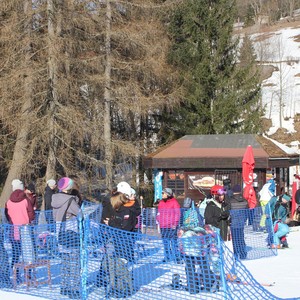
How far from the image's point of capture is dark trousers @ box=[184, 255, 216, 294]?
7234 mm

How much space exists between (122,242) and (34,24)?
1629 cm

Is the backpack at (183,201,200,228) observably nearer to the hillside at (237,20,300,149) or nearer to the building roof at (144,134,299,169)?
the building roof at (144,134,299,169)

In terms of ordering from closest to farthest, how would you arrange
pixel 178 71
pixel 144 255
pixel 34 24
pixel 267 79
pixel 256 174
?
1. pixel 144 255
2. pixel 256 174
3. pixel 34 24
4. pixel 178 71
5. pixel 267 79

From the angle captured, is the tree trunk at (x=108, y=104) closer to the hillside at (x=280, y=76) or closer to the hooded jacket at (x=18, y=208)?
the hooded jacket at (x=18, y=208)

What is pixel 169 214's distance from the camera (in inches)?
448

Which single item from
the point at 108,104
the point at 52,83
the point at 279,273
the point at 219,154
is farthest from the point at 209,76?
the point at 279,273

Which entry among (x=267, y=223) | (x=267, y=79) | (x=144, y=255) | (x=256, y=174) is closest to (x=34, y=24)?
(x=256, y=174)

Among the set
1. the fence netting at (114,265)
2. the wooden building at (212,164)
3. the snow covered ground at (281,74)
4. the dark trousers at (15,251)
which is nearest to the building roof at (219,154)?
the wooden building at (212,164)

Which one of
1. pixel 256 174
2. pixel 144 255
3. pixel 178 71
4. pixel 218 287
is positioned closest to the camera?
pixel 218 287

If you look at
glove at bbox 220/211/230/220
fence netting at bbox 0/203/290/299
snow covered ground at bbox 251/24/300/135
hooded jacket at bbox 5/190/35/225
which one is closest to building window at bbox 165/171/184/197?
glove at bbox 220/211/230/220

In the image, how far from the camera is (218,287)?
7.12 meters

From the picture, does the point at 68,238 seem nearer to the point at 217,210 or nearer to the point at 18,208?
the point at 18,208

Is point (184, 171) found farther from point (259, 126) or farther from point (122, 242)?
point (122, 242)

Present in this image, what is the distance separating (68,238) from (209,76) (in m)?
23.3
